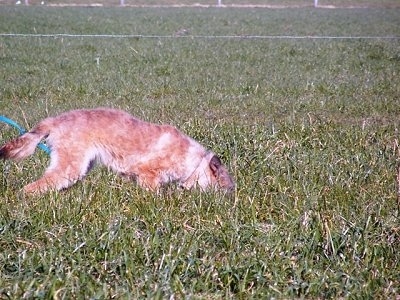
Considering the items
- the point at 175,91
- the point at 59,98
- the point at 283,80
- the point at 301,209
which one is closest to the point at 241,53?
the point at 283,80

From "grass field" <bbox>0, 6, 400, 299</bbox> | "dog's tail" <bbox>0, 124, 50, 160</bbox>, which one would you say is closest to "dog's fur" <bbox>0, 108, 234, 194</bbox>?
"dog's tail" <bbox>0, 124, 50, 160</bbox>

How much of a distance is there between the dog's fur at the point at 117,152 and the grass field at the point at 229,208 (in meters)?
0.21

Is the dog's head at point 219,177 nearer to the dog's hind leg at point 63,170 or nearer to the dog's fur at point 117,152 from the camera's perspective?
the dog's fur at point 117,152

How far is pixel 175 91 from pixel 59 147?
685cm

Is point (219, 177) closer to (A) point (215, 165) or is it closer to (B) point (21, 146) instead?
(A) point (215, 165)

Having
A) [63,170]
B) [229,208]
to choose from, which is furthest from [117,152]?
[229,208]

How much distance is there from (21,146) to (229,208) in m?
2.03

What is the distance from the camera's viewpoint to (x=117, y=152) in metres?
6.93

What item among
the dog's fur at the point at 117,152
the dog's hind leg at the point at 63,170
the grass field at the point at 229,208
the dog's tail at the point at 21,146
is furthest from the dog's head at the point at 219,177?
the dog's tail at the point at 21,146

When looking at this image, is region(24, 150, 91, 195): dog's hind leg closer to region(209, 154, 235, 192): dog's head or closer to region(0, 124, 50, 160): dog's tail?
region(0, 124, 50, 160): dog's tail

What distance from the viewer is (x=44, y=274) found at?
179 inches

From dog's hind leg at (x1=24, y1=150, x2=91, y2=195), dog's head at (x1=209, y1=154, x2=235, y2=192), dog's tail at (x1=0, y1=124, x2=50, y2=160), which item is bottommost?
dog's head at (x1=209, y1=154, x2=235, y2=192)

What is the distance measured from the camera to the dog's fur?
21.6 feet

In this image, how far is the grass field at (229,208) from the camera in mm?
4578
